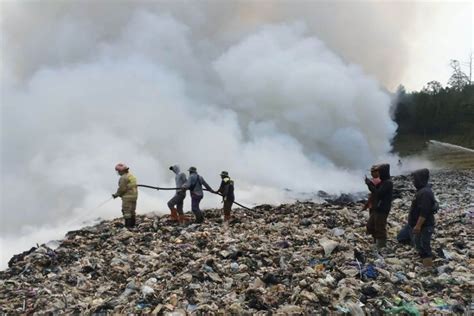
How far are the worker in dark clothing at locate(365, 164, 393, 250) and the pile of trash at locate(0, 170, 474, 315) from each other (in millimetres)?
296

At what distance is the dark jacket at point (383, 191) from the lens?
9.04 meters

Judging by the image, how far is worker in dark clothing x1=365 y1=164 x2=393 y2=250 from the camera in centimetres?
905

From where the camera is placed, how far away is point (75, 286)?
8141 mm

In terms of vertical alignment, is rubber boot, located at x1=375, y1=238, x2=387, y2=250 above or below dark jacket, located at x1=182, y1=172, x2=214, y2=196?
below

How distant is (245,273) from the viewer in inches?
315

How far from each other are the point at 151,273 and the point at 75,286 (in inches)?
49.5

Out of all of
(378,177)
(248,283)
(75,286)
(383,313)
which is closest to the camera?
(383,313)

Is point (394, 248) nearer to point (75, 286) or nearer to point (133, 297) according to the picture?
point (133, 297)

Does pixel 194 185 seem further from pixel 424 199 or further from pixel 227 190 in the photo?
pixel 424 199

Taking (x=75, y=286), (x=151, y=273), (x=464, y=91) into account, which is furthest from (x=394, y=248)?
(x=464, y=91)

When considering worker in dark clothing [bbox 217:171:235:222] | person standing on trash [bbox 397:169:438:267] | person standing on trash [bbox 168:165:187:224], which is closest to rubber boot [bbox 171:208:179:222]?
person standing on trash [bbox 168:165:187:224]

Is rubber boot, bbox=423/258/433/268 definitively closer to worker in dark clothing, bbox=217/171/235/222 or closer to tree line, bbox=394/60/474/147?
worker in dark clothing, bbox=217/171/235/222

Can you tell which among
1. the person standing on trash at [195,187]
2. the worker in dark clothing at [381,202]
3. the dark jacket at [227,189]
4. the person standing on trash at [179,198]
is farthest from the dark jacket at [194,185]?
the worker in dark clothing at [381,202]

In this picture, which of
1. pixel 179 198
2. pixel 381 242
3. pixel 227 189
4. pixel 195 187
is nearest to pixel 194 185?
pixel 195 187
